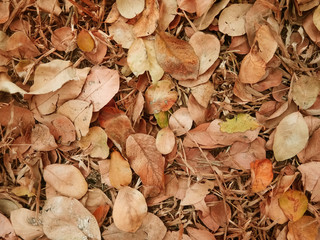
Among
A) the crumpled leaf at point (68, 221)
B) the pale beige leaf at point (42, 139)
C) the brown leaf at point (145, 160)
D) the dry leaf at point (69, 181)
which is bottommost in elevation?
the crumpled leaf at point (68, 221)

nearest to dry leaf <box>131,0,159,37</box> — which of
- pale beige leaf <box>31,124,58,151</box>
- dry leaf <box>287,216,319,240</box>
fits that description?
pale beige leaf <box>31,124,58,151</box>

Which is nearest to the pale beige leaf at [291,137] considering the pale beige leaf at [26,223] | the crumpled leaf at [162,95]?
the crumpled leaf at [162,95]

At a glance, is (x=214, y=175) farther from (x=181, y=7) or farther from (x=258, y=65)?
(x=181, y=7)

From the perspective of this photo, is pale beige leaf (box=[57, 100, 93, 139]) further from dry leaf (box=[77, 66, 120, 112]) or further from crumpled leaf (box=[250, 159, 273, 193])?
crumpled leaf (box=[250, 159, 273, 193])

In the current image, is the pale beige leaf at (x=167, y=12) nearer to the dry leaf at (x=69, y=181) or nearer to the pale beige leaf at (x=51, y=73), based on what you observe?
the pale beige leaf at (x=51, y=73)

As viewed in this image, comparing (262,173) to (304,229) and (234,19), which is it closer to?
(304,229)

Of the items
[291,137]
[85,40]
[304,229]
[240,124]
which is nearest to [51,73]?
[85,40]

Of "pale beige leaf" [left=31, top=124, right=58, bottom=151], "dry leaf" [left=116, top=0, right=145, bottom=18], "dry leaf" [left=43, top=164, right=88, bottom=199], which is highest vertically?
"dry leaf" [left=116, top=0, right=145, bottom=18]
